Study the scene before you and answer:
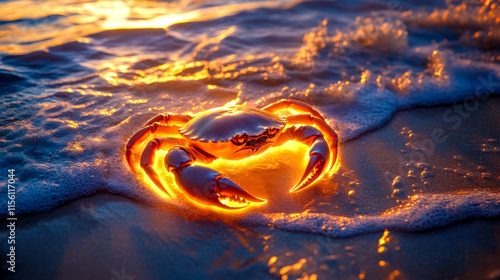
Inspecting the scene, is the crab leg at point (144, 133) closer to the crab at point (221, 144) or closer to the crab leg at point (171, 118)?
the crab at point (221, 144)

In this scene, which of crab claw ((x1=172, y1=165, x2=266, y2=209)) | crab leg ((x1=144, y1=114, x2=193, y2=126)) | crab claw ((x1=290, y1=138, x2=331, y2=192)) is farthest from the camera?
crab leg ((x1=144, y1=114, x2=193, y2=126))

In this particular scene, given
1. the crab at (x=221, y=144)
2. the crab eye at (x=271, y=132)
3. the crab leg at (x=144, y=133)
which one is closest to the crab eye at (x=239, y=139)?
the crab at (x=221, y=144)

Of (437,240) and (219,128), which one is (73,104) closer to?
(219,128)

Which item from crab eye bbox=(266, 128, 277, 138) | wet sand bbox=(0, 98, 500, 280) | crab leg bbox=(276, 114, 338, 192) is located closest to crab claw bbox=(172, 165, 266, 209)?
wet sand bbox=(0, 98, 500, 280)

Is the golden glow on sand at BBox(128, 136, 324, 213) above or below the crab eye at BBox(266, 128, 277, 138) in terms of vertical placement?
below

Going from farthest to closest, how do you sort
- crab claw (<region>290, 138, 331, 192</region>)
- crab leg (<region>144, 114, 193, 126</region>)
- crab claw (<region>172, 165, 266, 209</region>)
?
crab leg (<region>144, 114, 193, 126</region>) < crab claw (<region>290, 138, 331, 192</region>) < crab claw (<region>172, 165, 266, 209</region>)

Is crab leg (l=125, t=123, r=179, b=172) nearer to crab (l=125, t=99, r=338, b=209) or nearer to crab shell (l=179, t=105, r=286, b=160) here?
crab (l=125, t=99, r=338, b=209)
